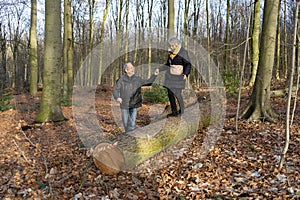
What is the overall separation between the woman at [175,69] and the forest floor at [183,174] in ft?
3.92

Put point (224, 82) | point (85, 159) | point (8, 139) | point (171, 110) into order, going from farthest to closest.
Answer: point (224, 82) < point (8, 139) < point (171, 110) < point (85, 159)

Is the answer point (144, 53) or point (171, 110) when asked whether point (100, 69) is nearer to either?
point (144, 53)

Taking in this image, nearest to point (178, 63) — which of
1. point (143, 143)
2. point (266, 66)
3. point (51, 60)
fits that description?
point (143, 143)

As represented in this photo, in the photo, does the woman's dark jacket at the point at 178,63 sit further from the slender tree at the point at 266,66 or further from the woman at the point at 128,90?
the slender tree at the point at 266,66

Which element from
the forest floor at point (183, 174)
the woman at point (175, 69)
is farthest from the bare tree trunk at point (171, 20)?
the forest floor at point (183, 174)

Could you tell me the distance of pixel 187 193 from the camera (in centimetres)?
364

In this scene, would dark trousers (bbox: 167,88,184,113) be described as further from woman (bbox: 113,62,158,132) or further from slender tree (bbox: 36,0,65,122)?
slender tree (bbox: 36,0,65,122)

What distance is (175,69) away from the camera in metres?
5.82

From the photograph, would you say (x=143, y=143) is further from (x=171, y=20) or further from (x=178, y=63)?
(x=171, y=20)

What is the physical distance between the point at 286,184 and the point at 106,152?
2861 mm

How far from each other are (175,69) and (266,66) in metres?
2.67

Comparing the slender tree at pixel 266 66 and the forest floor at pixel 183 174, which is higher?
the slender tree at pixel 266 66

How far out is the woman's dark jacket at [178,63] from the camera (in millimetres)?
5730

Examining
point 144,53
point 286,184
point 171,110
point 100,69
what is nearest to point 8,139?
point 171,110
